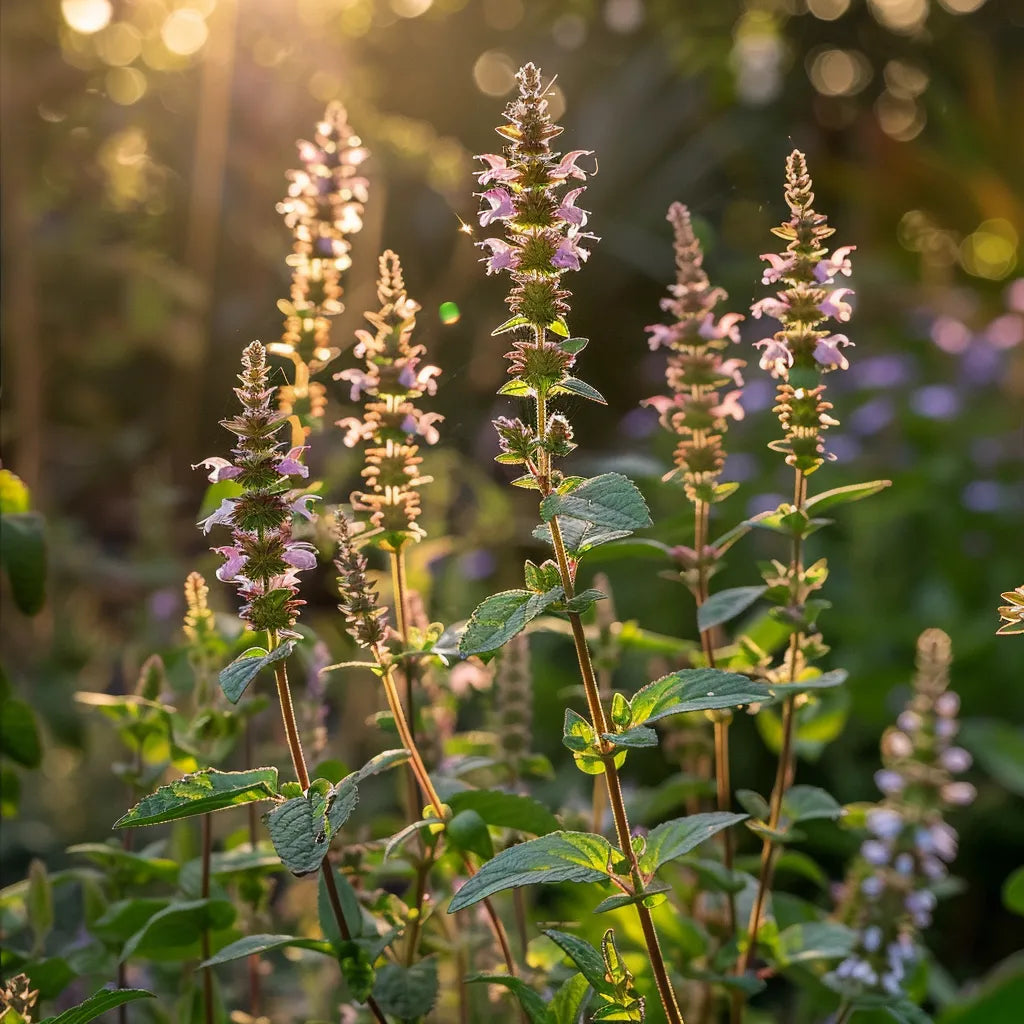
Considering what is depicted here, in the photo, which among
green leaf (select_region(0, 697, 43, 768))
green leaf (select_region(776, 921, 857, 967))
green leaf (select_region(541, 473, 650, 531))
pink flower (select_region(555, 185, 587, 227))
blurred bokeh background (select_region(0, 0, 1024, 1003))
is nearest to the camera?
green leaf (select_region(541, 473, 650, 531))

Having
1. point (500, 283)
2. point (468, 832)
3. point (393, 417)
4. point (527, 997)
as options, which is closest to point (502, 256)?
point (393, 417)

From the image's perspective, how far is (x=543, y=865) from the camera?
74 centimetres

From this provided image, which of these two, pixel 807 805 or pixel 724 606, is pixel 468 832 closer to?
pixel 724 606

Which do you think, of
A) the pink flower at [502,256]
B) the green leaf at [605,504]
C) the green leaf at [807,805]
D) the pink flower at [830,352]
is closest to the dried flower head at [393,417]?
the pink flower at [502,256]

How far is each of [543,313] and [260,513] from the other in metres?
0.23

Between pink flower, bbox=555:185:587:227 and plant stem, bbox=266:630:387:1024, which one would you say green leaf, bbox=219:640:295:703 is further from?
pink flower, bbox=555:185:587:227

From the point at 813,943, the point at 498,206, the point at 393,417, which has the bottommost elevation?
the point at 813,943

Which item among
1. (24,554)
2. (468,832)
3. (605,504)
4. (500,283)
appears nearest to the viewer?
(605,504)

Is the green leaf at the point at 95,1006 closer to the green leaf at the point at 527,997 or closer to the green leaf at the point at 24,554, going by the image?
the green leaf at the point at 527,997

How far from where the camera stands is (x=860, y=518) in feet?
9.21

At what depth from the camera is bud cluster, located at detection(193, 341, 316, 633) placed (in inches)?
30.1

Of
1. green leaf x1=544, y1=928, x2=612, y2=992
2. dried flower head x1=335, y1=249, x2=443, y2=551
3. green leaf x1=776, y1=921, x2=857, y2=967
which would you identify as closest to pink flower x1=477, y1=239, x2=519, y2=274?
dried flower head x1=335, y1=249, x2=443, y2=551

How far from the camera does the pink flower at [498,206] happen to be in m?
0.79

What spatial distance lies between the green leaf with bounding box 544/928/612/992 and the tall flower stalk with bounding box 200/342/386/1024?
0.22 metres
